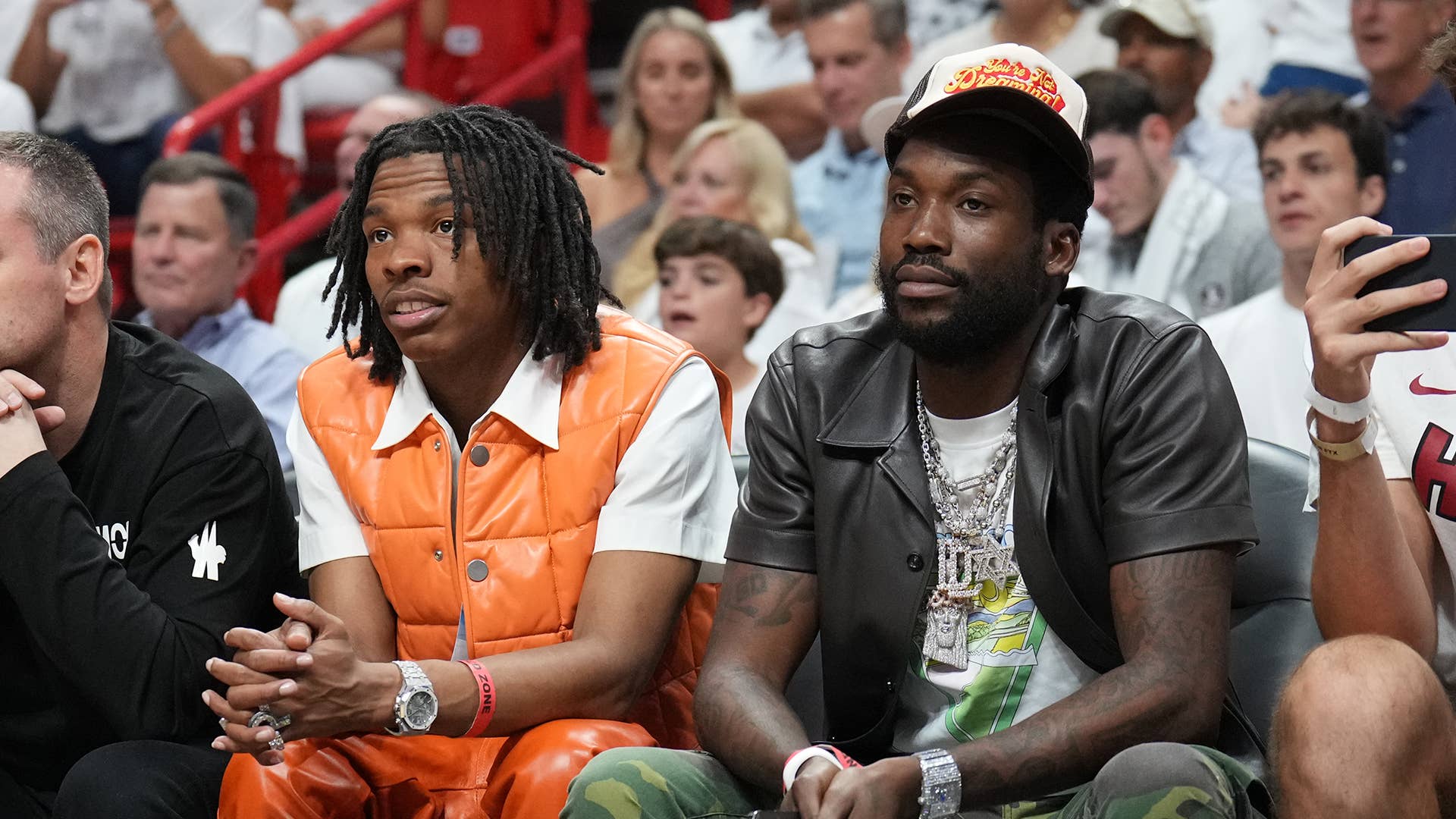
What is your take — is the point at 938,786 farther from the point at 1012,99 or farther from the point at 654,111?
the point at 654,111

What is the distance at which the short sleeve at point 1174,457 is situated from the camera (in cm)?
203

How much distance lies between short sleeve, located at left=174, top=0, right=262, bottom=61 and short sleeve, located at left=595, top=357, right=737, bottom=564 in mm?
4001

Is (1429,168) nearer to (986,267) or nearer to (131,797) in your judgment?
(986,267)

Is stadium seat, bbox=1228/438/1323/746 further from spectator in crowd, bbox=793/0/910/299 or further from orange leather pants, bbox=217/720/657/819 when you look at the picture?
spectator in crowd, bbox=793/0/910/299

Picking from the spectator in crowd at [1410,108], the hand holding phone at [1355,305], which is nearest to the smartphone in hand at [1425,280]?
the hand holding phone at [1355,305]

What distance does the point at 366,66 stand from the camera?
5.98m

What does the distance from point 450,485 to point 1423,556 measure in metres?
1.41

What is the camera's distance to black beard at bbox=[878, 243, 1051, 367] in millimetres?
2188

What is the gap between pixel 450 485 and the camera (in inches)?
96.8

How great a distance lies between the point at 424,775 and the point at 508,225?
2.77 feet


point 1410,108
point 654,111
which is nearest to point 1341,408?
point 1410,108

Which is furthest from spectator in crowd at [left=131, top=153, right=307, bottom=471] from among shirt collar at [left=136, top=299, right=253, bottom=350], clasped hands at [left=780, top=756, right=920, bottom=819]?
clasped hands at [left=780, top=756, right=920, bottom=819]

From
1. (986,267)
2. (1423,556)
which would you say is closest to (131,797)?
(986,267)

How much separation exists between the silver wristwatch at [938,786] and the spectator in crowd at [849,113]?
131 inches
